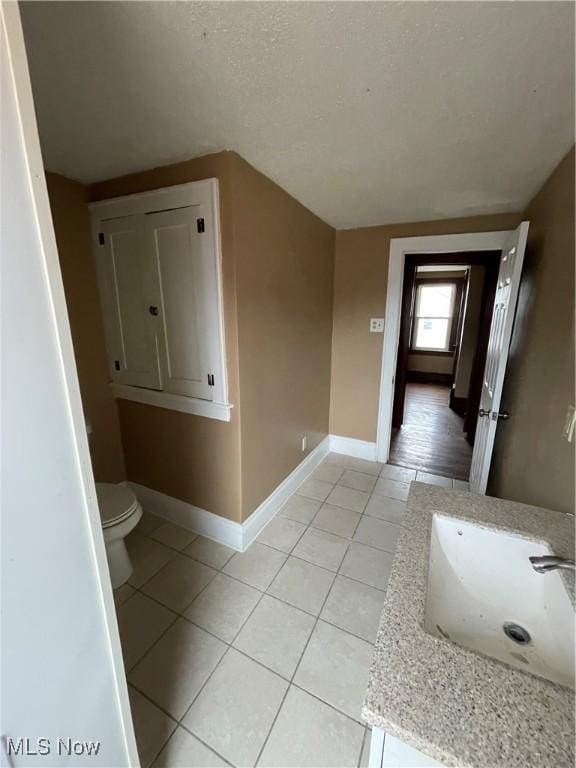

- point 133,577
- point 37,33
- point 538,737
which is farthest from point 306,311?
point 538,737

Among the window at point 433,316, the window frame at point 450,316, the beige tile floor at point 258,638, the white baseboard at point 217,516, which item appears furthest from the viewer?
Answer: the window at point 433,316

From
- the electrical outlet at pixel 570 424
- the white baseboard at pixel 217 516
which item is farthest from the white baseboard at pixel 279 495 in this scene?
the electrical outlet at pixel 570 424

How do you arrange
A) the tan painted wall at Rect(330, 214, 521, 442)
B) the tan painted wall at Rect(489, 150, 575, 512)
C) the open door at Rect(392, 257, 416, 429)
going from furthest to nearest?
the open door at Rect(392, 257, 416, 429) → the tan painted wall at Rect(330, 214, 521, 442) → the tan painted wall at Rect(489, 150, 575, 512)

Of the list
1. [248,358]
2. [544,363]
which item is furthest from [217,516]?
[544,363]

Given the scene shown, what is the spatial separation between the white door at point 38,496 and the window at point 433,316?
702 centimetres

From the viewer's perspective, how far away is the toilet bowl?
161 centimetres

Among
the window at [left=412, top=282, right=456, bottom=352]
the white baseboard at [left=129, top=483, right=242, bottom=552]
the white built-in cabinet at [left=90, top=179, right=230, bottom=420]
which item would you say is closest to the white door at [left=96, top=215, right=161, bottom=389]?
the white built-in cabinet at [left=90, top=179, right=230, bottom=420]

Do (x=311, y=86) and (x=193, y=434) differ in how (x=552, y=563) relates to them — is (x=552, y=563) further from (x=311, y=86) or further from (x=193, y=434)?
(x=193, y=434)

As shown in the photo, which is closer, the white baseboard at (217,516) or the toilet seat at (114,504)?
the toilet seat at (114,504)

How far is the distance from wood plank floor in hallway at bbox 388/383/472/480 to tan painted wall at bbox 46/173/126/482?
2458 millimetres

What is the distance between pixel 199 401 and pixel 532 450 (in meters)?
1.73

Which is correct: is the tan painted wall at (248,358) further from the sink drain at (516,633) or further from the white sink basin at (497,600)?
the sink drain at (516,633)

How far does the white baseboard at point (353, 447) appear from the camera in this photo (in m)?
3.13

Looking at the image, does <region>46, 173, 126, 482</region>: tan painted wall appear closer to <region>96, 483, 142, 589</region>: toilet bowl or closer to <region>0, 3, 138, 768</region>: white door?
<region>96, 483, 142, 589</region>: toilet bowl
